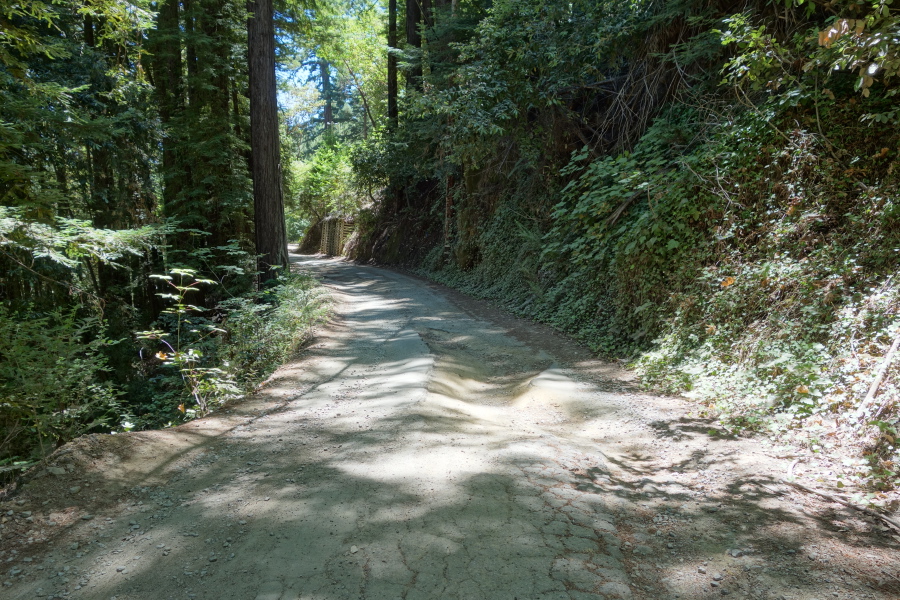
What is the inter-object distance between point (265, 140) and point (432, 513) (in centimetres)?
992

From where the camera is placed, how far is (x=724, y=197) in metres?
6.87

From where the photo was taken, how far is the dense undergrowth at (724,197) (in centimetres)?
462

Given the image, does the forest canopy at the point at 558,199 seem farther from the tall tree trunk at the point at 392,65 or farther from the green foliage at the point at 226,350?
the tall tree trunk at the point at 392,65

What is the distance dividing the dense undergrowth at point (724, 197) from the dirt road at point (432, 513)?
2.62 ft

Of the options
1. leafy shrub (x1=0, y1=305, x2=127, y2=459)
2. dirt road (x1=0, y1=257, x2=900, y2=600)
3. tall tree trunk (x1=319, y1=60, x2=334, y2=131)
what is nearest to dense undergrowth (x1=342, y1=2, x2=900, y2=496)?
dirt road (x1=0, y1=257, x2=900, y2=600)

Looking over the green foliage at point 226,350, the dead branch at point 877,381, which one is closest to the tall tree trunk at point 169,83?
the green foliage at point 226,350

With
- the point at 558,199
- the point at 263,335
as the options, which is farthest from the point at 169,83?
the point at 558,199

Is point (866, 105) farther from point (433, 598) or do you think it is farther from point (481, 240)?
point (481, 240)

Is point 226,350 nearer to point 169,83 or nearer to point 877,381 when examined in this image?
point 877,381

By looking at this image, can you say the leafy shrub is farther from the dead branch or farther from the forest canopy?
the dead branch

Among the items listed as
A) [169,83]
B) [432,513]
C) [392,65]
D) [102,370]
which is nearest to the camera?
[432,513]

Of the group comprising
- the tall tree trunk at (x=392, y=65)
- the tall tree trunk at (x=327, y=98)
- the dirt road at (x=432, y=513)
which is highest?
the tall tree trunk at (x=327, y=98)

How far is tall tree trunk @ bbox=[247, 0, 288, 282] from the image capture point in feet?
35.4

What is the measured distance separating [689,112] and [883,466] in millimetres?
6808
